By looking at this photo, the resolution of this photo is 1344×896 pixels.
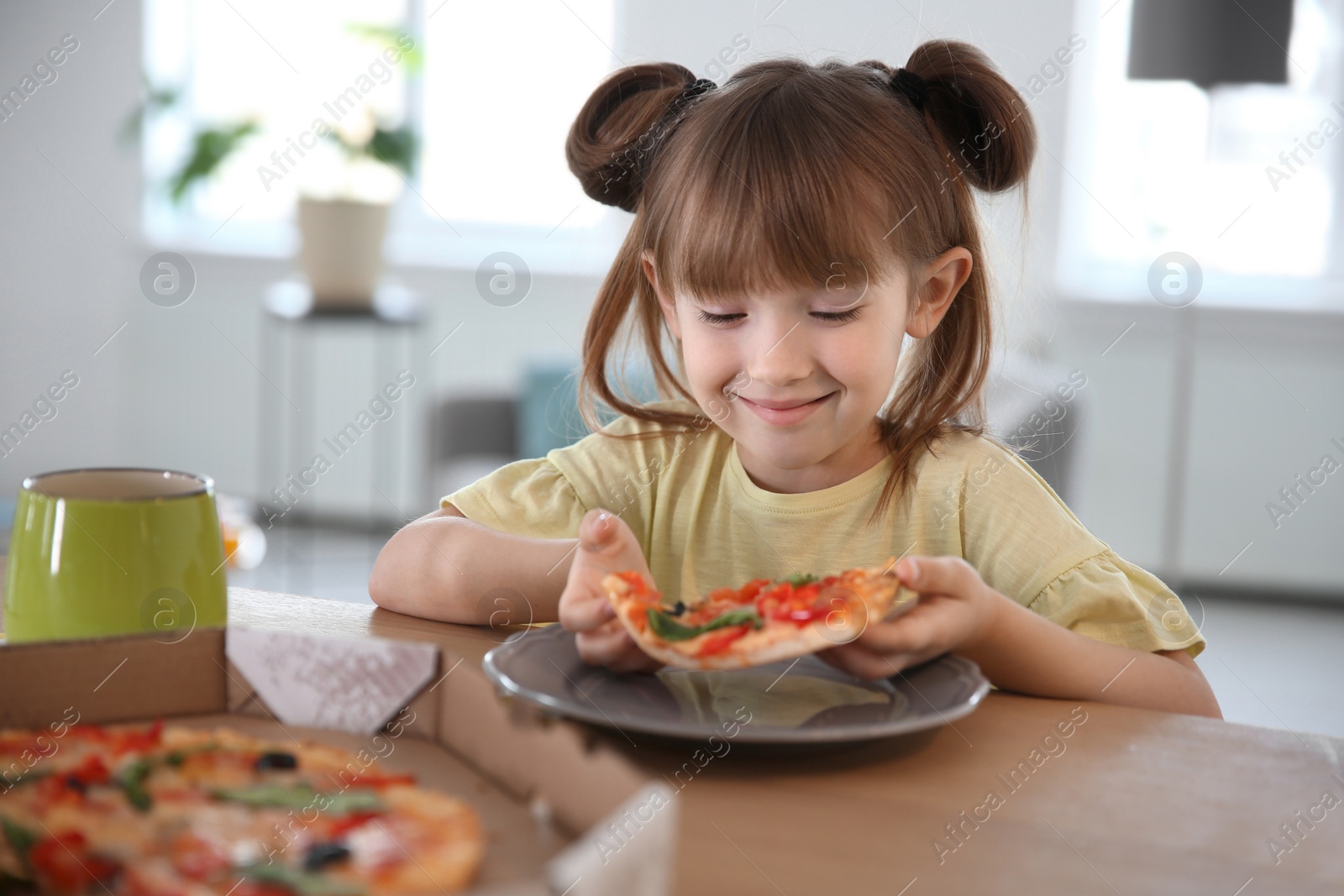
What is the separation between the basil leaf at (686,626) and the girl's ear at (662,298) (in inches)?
19.3

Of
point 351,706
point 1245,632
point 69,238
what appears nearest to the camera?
point 351,706

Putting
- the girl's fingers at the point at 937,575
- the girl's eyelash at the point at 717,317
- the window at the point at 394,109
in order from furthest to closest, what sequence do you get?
the window at the point at 394,109
the girl's eyelash at the point at 717,317
the girl's fingers at the point at 937,575

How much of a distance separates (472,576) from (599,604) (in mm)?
293

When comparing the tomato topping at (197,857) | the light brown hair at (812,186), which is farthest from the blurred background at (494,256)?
the tomato topping at (197,857)

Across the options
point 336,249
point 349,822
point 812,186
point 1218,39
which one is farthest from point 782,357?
point 336,249

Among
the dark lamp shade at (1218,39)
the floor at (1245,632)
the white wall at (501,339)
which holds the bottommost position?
the floor at (1245,632)

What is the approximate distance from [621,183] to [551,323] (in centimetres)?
310

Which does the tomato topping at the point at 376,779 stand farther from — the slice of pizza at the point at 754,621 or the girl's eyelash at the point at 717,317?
the girl's eyelash at the point at 717,317

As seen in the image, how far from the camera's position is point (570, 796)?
52cm

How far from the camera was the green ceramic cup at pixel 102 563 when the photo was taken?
0.76m

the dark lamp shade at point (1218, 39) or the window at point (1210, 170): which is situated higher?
the dark lamp shade at point (1218, 39)

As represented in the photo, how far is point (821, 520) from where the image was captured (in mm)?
1248

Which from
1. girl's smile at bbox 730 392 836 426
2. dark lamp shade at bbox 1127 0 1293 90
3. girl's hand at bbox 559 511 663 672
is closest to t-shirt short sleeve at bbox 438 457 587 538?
girl's smile at bbox 730 392 836 426

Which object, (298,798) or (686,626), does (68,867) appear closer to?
(298,798)
